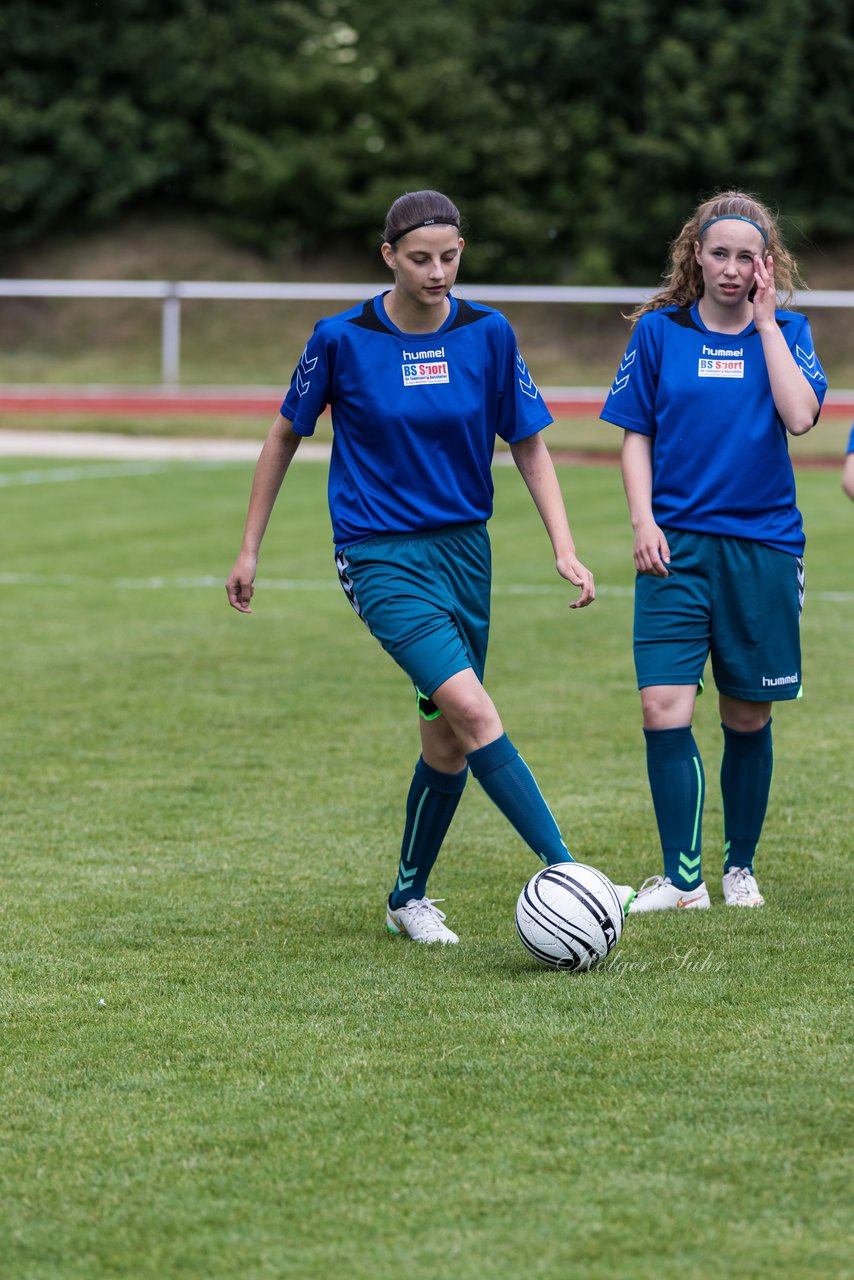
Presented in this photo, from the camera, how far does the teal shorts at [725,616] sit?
5.36 meters

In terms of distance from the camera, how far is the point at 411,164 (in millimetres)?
39094

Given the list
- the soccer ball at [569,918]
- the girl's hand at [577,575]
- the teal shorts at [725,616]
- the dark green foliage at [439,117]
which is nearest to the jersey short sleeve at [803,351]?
the teal shorts at [725,616]

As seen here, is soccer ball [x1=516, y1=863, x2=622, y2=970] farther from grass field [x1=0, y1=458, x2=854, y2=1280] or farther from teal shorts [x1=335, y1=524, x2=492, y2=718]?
teal shorts [x1=335, y1=524, x2=492, y2=718]

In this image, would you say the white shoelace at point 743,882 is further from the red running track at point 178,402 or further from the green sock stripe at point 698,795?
the red running track at point 178,402

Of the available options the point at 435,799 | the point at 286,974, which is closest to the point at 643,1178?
the point at 286,974

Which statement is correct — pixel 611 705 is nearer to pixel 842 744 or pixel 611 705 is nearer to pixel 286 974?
pixel 842 744

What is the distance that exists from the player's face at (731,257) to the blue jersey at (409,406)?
0.64 metres

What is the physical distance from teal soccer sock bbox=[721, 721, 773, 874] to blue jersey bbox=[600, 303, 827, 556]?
636mm

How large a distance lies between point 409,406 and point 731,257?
1.05 m

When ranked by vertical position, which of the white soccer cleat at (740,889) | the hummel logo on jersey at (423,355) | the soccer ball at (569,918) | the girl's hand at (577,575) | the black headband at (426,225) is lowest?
the white soccer cleat at (740,889)

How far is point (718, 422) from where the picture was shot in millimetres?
5320

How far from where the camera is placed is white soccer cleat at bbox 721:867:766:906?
5488 millimetres

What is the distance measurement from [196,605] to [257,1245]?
913cm

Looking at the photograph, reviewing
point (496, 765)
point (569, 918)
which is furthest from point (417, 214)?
point (569, 918)
